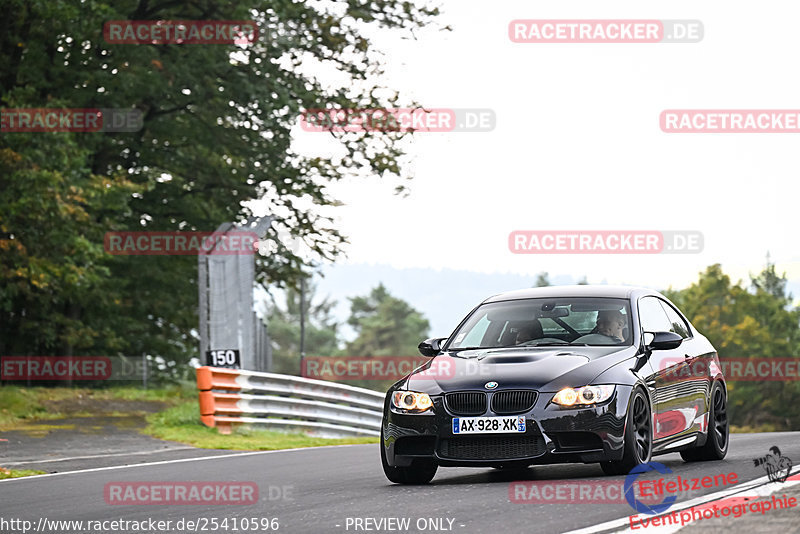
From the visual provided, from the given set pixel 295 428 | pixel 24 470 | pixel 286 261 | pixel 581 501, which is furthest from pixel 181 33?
pixel 581 501

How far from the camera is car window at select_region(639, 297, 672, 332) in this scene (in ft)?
33.2

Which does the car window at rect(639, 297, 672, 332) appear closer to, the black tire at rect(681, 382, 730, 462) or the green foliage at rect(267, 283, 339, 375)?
the black tire at rect(681, 382, 730, 462)

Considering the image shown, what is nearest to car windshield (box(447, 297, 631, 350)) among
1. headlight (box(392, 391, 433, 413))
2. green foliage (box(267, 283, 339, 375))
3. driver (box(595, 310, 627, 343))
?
driver (box(595, 310, 627, 343))

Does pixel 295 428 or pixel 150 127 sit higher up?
pixel 150 127

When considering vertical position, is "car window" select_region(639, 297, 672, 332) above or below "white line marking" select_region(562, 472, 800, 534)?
above

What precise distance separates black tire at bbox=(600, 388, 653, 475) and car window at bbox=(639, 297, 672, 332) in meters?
1.03

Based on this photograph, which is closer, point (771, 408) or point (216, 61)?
point (216, 61)

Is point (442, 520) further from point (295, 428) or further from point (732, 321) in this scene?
point (732, 321)

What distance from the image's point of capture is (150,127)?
96.6 feet

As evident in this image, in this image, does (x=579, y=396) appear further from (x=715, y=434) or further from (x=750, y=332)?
(x=750, y=332)

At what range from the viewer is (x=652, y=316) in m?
10.4

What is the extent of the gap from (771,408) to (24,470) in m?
100

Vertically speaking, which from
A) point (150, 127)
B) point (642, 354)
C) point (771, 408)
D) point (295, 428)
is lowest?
point (771, 408)

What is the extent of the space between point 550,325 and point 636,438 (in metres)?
1.40
